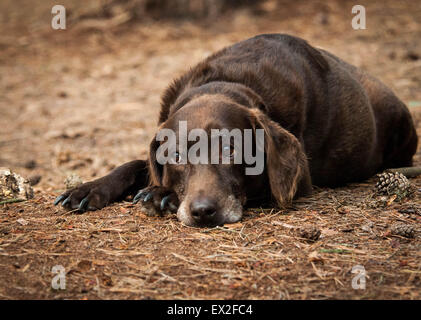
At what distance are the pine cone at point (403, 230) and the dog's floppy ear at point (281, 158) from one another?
0.80 meters

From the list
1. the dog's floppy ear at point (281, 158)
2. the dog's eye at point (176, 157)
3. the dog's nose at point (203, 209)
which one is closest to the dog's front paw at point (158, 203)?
the dog's eye at point (176, 157)

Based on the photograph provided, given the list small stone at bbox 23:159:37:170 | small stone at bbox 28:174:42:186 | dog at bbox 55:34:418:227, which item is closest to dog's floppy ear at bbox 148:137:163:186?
dog at bbox 55:34:418:227

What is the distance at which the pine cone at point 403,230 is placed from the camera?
306 cm

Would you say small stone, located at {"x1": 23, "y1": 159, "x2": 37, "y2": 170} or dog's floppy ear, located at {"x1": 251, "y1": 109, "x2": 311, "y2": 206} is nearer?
dog's floppy ear, located at {"x1": 251, "y1": 109, "x2": 311, "y2": 206}

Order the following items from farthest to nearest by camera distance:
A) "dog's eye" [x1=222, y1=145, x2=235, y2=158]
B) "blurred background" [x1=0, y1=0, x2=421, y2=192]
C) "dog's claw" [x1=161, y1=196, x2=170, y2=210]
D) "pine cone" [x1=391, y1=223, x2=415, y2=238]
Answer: "blurred background" [x1=0, y1=0, x2=421, y2=192]
"dog's claw" [x1=161, y1=196, x2=170, y2=210]
"dog's eye" [x1=222, y1=145, x2=235, y2=158]
"pine cone" [x1=391, y1=223, x2=415, y2=238]

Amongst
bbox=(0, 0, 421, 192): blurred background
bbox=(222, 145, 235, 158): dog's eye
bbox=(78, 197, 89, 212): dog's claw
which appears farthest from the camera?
bbox=(0, 0, 421, 192): blurred background

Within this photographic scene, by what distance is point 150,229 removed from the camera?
11.1 ft

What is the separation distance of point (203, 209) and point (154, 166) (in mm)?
878

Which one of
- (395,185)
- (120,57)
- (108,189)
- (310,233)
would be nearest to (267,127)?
(310,233)

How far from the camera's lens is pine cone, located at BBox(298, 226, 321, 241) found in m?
3.08

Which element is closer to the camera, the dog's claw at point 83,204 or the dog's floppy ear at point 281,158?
the dog's floppy ear at point 281,158

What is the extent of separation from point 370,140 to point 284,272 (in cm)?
248

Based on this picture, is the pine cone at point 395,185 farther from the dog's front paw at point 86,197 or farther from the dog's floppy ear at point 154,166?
the dog's front paw at point 86,197

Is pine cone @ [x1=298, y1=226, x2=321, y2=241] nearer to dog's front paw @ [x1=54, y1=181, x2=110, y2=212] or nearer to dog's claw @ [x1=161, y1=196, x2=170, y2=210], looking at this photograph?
dog's claw @ [x1=161, y1=196, x2=170, y2=210]
